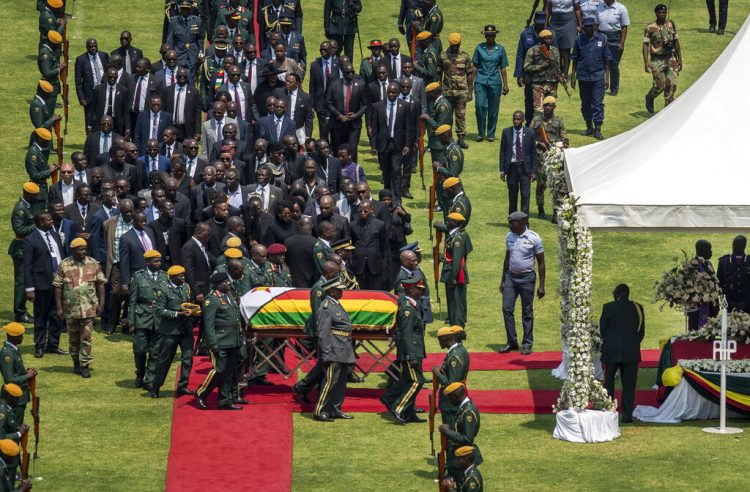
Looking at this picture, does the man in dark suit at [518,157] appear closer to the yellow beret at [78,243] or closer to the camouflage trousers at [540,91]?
the camouflage trousers at [540,91]

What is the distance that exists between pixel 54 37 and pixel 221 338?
36.5 ft

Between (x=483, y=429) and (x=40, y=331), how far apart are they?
6.89 metres

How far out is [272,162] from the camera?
2608cm

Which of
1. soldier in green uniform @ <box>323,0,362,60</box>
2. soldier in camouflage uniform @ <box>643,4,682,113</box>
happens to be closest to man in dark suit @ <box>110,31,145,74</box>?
A: soldier in green uniform @ <box>323,0,362,60</box>

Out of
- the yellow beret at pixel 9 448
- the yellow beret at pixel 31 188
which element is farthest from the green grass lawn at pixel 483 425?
the yellow beret at pixel 9 448

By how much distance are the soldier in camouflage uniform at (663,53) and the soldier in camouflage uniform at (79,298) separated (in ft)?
47.5

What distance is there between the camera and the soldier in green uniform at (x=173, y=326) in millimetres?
21750

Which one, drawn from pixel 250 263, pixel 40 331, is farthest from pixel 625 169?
pixel 40 331

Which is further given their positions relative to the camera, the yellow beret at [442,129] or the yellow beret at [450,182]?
the yellow beret at [442,129]

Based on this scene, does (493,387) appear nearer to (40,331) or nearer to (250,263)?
(250,263)

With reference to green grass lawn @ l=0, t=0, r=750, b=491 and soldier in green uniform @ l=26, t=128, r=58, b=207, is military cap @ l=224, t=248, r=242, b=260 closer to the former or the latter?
green grass lawn @ l=0, t=0, r=750, b=491

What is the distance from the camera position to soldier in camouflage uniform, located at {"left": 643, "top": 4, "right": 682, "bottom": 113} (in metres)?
32.8

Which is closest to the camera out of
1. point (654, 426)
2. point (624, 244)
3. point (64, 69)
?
point (654, 426)

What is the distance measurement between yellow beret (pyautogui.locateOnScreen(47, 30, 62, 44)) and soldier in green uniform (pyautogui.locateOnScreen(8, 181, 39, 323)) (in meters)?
5.98
